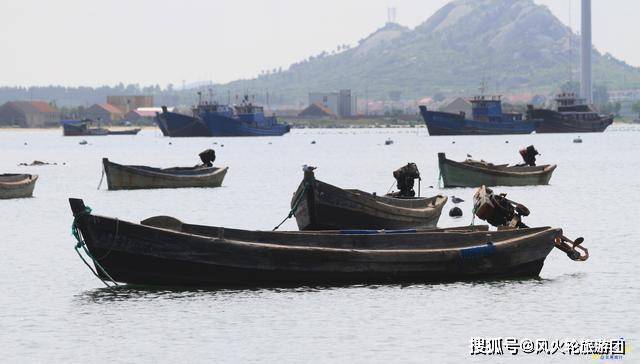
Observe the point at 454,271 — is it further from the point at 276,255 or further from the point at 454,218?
the point at 454,218

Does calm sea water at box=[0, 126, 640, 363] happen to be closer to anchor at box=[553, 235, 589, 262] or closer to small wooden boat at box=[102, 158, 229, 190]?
anchor at box=[553, 235, 589, 262]

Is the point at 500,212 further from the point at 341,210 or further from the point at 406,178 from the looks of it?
the point at 406,178

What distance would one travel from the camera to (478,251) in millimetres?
30312

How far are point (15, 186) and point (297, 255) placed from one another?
3954 cm

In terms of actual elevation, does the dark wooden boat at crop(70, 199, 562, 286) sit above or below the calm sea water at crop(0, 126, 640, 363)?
above

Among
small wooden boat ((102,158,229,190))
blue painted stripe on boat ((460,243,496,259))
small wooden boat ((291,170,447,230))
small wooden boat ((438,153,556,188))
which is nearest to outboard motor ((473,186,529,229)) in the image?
blue painted stripe on boat ((460,243,496,259))

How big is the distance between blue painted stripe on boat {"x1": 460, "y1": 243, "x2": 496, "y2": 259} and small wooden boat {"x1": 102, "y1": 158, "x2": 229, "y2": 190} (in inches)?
1750

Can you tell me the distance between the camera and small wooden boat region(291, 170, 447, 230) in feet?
120

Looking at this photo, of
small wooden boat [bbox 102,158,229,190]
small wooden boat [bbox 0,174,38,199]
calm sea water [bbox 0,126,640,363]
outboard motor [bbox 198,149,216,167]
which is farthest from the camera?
outboard motor [bbox 198,149,216,167]

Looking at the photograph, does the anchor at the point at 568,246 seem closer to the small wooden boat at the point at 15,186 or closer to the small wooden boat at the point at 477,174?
the small wooden boat at the point at 477,174

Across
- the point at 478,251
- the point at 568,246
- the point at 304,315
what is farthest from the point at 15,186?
the point at 304,315

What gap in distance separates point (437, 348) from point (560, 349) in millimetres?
2425

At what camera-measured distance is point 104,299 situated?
98.3 feet

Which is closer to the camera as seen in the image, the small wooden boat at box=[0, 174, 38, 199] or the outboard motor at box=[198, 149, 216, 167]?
the small wooden boat at box=[0, 174, 38, 199]
